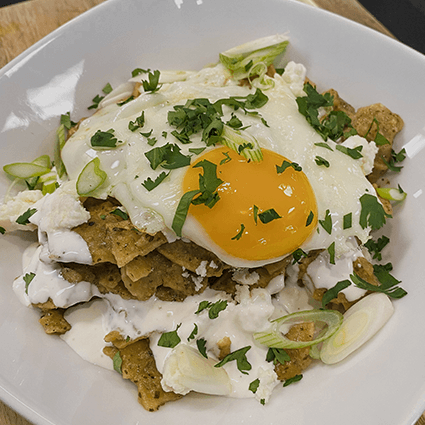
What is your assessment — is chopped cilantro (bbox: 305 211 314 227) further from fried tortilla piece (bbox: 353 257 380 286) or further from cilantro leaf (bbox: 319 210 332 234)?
fried tortilla piece (bbox: 353 257 380 286)

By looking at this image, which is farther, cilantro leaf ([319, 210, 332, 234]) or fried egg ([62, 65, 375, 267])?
cilantro leaf ([319, 210, 332, 234])

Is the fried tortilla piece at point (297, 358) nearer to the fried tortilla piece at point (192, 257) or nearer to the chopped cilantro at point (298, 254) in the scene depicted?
the chopped cilantro at point (298, 254)

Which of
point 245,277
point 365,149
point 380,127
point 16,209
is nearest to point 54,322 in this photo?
point 16,209

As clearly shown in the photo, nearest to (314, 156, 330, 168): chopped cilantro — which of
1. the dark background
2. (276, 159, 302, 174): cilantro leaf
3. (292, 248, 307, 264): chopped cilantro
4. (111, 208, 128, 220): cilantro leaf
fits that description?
(276, 159, 302, 174): cilantro leaf

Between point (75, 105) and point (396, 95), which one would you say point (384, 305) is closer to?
point (396, 95)

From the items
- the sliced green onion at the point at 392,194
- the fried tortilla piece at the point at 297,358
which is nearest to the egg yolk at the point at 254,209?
the fried tortilla piece at the point at 297,358

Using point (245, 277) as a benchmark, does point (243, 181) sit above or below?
above

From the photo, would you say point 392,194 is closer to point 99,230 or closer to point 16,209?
point 99,230
